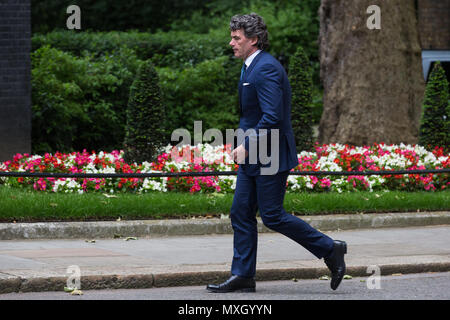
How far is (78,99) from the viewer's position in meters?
16.2

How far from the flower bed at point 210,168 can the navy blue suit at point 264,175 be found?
4.34 meters

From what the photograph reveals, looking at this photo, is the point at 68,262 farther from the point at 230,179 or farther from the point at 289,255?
the point at 230,179

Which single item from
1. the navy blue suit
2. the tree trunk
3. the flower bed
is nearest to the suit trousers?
the navy blue suit

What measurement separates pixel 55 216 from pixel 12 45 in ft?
14.3

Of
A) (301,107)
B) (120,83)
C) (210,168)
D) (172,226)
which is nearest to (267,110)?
(172,226)

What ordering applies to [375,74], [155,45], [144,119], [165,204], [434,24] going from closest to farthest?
[165,204]
[144,119]
[375,74]
[155,45]
[434,24]

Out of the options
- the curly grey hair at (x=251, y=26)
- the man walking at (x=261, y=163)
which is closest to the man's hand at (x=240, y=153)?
the man walking at (x=261, y=163)

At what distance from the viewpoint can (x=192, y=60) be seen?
1811 cm

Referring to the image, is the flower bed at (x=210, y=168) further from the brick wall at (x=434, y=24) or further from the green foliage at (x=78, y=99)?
the brick wall at (x=434, y=24)

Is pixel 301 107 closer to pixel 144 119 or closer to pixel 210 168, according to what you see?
pixel 210 168

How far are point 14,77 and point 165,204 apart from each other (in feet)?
13.8

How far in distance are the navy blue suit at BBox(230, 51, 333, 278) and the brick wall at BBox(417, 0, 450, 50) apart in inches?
787

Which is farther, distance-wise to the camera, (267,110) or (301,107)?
(301,107)
